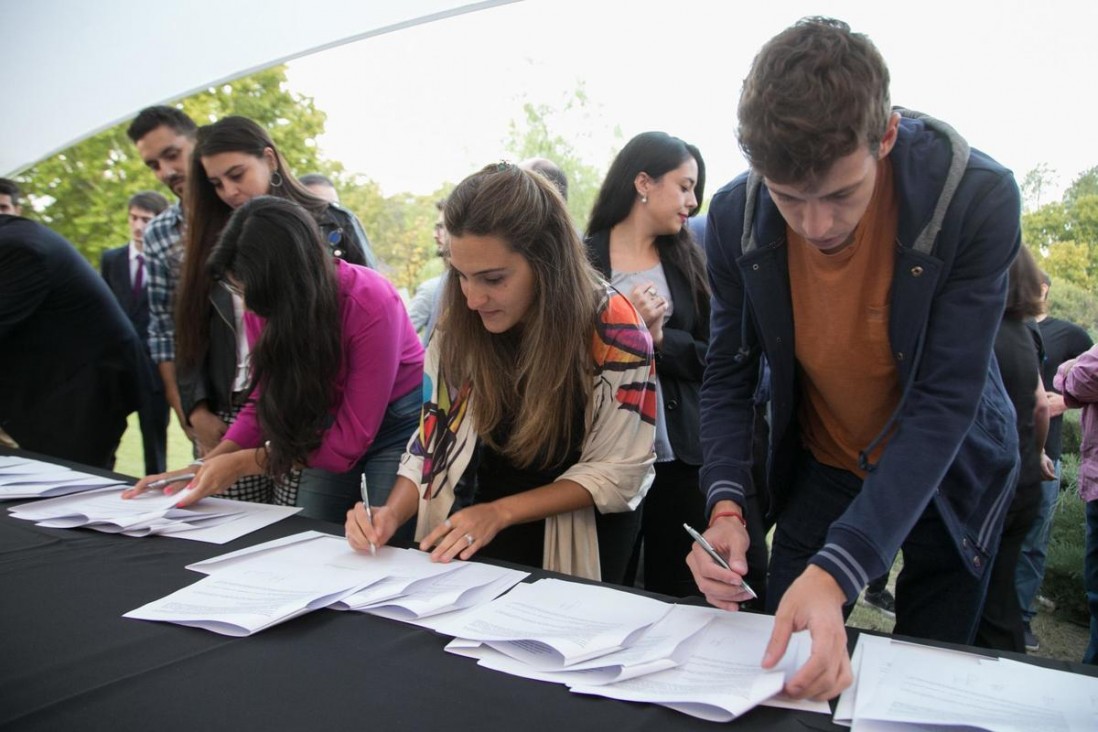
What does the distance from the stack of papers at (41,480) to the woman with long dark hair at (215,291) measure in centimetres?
35

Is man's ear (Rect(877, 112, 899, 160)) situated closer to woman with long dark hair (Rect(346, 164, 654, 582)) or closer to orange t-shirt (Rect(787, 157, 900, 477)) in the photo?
orange t-shirt (Rect(787, 157, 900, 477))

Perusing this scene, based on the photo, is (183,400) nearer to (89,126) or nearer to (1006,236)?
(1006,236)

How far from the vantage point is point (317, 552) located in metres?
1.31

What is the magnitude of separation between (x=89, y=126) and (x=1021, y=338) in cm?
407

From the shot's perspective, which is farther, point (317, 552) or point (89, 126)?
point (89, 126)

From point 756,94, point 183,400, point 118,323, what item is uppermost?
point 756,94

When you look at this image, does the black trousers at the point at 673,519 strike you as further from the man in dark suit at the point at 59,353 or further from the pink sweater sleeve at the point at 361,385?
the man in dark suit at the point at 59,353

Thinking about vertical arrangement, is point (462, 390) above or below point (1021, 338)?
below

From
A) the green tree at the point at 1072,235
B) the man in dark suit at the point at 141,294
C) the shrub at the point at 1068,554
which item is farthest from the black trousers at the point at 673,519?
the shrub at the point at 1068,554

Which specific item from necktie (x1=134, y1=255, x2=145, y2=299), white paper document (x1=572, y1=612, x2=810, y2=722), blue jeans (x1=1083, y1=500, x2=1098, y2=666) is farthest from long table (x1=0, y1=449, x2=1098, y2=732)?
necktie (x1=134, y1=255, x2=145, y2=299)

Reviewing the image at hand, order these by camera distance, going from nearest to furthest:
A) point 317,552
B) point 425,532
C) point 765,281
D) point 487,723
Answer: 1. point 487,723
2. point 765,281
3. point 317,552
4. point 425,532

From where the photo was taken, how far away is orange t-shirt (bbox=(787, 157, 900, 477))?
1085mm

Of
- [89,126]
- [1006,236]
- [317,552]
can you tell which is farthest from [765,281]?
[89,126]

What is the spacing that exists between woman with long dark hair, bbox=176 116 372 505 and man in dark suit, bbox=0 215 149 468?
0.55 metres
